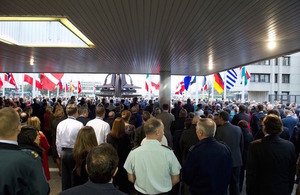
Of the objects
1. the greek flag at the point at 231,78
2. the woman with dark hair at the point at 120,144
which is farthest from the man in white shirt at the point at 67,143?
the greek flag at the point at 231,78

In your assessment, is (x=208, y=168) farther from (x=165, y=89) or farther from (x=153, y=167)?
(x=165, y=89)

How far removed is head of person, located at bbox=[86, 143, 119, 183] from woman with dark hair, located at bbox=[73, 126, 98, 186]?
1.80 meters

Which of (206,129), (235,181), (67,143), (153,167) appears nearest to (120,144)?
(67,143)

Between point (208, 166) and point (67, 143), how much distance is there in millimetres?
3175

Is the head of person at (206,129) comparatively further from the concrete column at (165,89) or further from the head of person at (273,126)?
the concrete column at (165,89)

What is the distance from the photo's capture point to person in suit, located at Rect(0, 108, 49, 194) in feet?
7.54

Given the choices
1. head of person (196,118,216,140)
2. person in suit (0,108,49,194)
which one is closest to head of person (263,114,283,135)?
head of person (196,118,216,140)

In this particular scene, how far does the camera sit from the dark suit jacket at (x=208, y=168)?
334 centimetres

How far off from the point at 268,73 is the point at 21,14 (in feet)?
152

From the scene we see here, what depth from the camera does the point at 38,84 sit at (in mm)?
25516

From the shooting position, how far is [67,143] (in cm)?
534

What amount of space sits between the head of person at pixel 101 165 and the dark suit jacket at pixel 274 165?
259 centimetres

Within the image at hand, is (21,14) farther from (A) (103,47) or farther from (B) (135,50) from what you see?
(B) (135,50)

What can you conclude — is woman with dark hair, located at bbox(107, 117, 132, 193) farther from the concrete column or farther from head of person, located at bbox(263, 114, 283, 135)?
the concrete column
